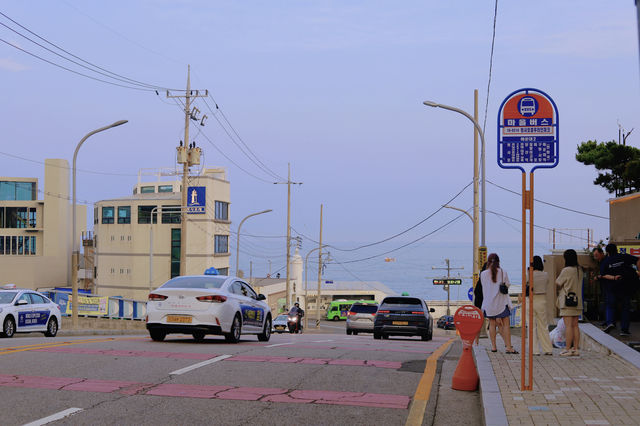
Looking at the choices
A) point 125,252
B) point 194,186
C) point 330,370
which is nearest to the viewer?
point 330,370

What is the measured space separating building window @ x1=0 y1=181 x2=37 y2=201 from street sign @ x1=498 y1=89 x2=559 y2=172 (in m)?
74.2

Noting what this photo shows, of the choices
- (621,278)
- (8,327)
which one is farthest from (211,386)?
(8,327)

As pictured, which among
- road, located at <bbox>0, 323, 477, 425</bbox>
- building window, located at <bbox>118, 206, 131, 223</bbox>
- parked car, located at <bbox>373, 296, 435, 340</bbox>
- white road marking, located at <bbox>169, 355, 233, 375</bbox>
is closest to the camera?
road, located at <bbox>0, 323, 477, 425</bbox>

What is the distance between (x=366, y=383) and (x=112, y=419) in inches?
140

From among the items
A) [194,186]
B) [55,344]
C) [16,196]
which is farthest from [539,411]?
[16,196]

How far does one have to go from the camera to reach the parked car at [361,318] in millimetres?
31391

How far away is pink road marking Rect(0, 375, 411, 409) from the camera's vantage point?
8078mm

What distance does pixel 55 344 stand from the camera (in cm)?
1338

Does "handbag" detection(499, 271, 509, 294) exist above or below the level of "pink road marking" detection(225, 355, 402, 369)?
above

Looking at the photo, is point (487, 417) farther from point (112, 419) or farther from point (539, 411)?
point (112, 419)

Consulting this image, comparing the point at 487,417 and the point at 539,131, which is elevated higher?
the point at 539,131

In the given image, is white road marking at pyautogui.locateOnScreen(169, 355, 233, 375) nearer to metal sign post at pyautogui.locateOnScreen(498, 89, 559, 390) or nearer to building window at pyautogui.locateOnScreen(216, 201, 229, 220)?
metal sign post at pyautogui.locateOnScreen(498, 89, 559, 390)

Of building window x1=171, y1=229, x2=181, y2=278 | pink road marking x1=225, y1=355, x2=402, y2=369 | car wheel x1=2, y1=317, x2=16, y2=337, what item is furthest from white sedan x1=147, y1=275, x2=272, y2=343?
building window x1=171, y1=229, x2=181, y2=278

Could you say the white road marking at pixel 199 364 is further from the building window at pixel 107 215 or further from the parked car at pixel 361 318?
the building window at pixel 107 215
